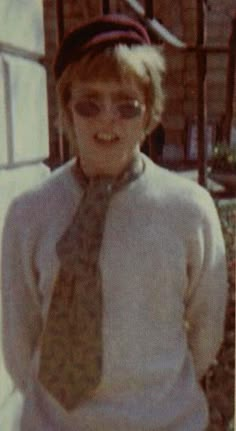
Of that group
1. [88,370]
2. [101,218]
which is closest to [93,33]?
[101,218]

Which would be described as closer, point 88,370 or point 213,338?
point 88,370

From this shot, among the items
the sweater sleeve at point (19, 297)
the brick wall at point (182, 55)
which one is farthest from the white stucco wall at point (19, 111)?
the sweater sleeve at point (19, 297)

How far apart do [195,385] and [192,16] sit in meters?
0.95

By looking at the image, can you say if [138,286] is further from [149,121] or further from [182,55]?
[182,55]

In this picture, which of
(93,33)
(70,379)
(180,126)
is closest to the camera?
(93,33)

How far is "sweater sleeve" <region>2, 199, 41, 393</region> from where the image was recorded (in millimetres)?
1465

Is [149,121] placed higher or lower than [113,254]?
higher

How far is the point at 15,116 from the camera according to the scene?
184 cm

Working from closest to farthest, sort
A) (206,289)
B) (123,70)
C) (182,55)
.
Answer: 1. (123,70)
2. (206,289)
3. (182,55)

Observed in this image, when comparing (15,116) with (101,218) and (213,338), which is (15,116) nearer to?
(101,218)

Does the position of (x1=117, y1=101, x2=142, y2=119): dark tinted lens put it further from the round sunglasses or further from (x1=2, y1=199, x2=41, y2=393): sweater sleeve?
(x1=2, y1=199, x2=41, y2=393): sweater sleeve

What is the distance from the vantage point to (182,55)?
1850 millimetres

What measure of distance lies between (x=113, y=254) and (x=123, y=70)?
338 mm

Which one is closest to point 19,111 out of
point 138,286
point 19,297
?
point 19,297
